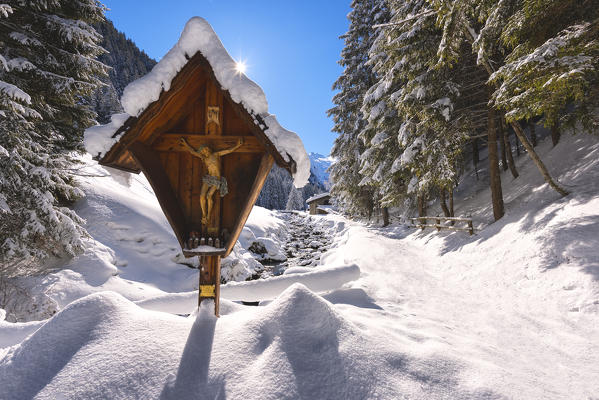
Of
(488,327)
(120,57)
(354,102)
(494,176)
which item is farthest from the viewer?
(120,57)

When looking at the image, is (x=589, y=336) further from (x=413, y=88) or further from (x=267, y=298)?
(x=413, y=88)

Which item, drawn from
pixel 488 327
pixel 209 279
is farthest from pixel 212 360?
pixel 488 327

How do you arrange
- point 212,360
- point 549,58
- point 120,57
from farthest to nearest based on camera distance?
point 120,57 → point 549,58 → point 212,360

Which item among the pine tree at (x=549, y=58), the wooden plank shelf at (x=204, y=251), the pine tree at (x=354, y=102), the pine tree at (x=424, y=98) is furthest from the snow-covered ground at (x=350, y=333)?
the pine tree at (x=354, y=102)

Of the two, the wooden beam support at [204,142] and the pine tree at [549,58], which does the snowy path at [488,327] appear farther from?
the pine tree at [549,58]

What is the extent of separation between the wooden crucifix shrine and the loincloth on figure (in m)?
0.01

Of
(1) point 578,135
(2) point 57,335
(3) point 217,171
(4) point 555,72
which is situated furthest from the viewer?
(1) point 578,135

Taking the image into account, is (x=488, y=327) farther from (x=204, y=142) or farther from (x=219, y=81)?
(x=219, y=81)

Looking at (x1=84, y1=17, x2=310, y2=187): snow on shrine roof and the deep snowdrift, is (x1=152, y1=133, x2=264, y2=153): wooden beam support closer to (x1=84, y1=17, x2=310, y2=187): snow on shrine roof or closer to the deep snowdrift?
(x1=84, y1=17, x2=310, y2=187): snow on shrine roof

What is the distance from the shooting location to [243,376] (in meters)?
1.86

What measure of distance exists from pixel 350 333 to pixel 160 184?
2619 millimetres

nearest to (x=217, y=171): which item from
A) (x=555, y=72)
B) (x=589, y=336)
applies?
(x=589, y=336)

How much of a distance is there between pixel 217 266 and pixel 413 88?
32.4ft

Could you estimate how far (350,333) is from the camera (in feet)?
7.57
